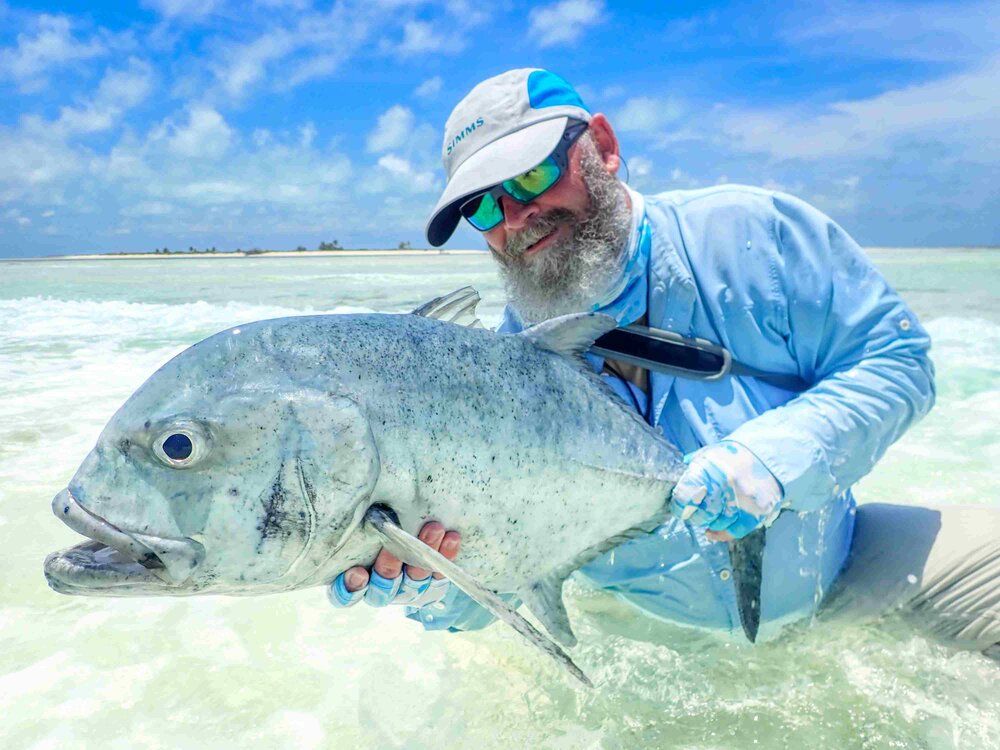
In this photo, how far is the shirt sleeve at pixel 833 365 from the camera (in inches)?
81.8

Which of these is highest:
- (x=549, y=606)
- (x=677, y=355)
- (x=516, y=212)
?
(x=516, y=212)

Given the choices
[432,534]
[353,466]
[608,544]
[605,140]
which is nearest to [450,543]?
[432,534]

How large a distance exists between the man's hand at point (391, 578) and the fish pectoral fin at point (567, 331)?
594mm

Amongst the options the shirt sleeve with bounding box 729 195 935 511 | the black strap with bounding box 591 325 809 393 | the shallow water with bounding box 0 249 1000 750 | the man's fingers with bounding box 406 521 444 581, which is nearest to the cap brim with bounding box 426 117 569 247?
the black strap with bounding box 591 325 809 393

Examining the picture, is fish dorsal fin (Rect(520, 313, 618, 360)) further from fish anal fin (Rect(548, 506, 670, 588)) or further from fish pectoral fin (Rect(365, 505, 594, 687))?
fish pectoral fin (Rect(365, 505, 594, 687))

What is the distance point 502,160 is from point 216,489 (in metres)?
1.47

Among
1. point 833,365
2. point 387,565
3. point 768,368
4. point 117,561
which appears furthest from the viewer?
point 768,368

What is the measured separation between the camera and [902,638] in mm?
2660

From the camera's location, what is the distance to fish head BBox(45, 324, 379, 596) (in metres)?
1.46

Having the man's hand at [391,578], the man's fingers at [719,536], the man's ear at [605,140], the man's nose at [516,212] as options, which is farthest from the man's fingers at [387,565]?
the man's ear at [605,140]

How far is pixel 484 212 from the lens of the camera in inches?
104

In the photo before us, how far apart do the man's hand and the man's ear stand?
63.7 inches

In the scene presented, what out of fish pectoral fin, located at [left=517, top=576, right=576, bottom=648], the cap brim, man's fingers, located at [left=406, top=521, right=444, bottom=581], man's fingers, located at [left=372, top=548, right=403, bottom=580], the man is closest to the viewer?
man's fingers, located at [left=406, top=521, right=444, bottom=581]

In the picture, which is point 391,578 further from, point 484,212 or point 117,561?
point 484,212
